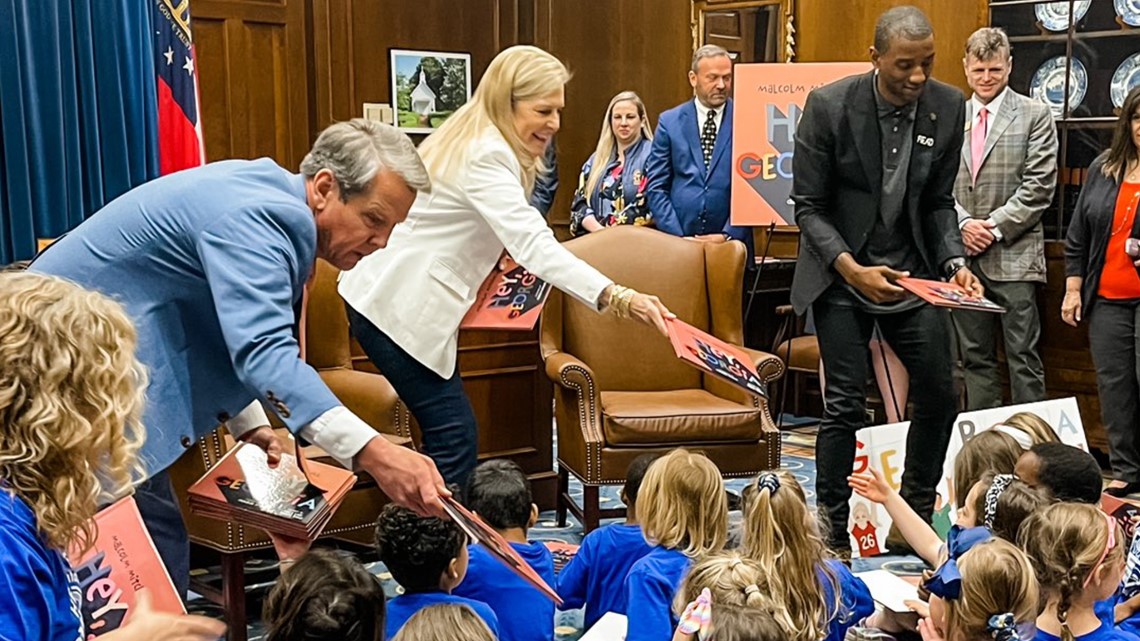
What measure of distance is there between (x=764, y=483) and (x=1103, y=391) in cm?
284

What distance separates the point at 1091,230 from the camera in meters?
4.76

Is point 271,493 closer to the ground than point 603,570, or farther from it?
farther from it

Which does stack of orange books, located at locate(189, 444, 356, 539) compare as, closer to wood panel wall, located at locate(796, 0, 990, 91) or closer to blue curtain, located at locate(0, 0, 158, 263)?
blue curtain, located at locate(0, 0, 158, 263)

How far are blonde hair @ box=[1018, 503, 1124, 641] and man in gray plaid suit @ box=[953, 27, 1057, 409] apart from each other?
9.27 ft

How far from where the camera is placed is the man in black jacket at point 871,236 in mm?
3381

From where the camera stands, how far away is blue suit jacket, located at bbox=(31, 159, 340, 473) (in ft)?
5.94

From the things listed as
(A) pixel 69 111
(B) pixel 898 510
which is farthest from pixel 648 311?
(A) pixel 69 111

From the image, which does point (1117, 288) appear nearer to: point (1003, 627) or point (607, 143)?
point (607, 143)

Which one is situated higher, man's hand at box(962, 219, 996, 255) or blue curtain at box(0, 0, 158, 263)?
blue curtain at box(0, 0, 158, 263)

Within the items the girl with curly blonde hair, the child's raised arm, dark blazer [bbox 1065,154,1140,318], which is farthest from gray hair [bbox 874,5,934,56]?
the girl with curly blonde hair

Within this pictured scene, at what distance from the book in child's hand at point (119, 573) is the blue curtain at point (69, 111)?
77.5 inches

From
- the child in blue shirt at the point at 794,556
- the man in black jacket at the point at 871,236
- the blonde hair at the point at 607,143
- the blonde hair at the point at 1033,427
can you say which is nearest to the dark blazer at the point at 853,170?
the man in black jacket at the point at 871,236

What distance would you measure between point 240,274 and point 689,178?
154 inches

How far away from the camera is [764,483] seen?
95.0 inches
